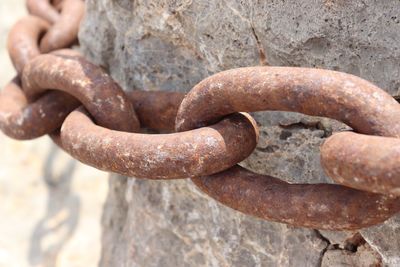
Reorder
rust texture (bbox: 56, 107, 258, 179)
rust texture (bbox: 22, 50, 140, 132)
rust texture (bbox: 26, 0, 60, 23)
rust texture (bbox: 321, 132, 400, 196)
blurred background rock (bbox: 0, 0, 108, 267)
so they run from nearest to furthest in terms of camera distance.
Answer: rust texture (bbox: 321, 132, 400, 196)
rust texture (bbox: 56, 107, 258, 179)
rust texture (bbox: 22, 50, 140, 132)
rust texture (bbox: 26, 0, 60, 23)
blurred background rock (bbox: 0, 0, 108, 267)

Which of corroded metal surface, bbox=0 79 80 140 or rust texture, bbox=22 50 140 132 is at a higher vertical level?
rust texture, bbox=22 50 140 132

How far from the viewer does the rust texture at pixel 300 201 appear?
0.84 meters

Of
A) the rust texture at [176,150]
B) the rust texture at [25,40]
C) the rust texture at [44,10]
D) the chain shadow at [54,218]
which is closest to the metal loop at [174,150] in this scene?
the rust texture at [176,150]

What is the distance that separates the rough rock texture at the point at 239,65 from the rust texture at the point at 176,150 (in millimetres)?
129

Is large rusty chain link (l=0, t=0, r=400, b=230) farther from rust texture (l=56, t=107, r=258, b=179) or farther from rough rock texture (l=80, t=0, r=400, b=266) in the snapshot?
rough rock texture (l=80, t=0, r=400, b=266)

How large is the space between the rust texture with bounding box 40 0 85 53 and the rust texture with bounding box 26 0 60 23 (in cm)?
3

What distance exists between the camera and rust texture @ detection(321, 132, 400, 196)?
0.76 m

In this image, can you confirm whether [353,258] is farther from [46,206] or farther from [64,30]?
[46,206]

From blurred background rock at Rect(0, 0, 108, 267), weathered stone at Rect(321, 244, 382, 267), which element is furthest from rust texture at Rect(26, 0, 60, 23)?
weathered stone at Rect(321, 244, 382, 267)

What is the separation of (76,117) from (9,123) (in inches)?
8.8

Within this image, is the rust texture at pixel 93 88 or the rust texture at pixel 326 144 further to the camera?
the rust texture at pixel 93 88

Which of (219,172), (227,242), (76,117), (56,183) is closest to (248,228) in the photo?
(227,242)

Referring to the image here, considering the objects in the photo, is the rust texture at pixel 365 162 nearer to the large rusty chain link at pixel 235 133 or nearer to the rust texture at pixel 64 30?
the large rusty chain link at pixel 235 133

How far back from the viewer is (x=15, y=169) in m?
2.13
